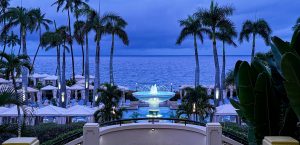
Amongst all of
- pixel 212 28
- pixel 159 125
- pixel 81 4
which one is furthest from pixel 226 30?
pixel 159 125

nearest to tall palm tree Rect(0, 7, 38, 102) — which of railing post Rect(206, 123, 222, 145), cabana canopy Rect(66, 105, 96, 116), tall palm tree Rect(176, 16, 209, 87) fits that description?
cabana canopy Rect(66, 105, 96, 116)

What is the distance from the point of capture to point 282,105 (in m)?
7.70

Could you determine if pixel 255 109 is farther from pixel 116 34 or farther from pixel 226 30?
pixel 116 34

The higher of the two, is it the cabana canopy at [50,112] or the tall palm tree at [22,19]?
the tall palm tree at [22,19]

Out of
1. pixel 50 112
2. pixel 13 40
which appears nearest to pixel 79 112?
pixel 50 112

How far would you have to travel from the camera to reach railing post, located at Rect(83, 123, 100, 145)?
11866 mm

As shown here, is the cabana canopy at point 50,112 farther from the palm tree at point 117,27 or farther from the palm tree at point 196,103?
the palm tree at point 117,27

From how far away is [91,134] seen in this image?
12.0 meters

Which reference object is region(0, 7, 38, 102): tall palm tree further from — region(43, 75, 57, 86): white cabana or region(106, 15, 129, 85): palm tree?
region(43, 75, 57, 86): white cabana

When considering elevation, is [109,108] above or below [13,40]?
below

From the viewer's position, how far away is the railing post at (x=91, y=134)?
38.9 feet

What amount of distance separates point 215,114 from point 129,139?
11.1m

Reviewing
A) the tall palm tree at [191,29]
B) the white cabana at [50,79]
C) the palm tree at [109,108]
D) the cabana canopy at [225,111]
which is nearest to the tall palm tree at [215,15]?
the tall palm tree at [191,29]

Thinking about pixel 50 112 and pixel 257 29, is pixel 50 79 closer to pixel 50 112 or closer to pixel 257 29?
pixel 257 29
